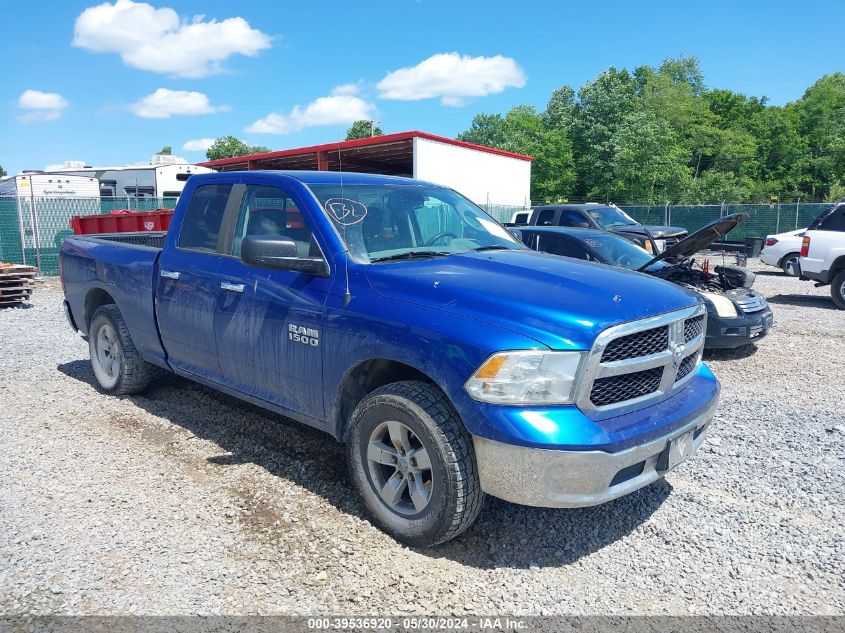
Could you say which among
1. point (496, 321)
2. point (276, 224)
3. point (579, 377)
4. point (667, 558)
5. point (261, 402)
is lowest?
point (667, 558)

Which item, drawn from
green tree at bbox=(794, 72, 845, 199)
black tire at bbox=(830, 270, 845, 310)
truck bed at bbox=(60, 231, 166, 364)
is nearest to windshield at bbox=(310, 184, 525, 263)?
truck bed at bbox=(60, 231, 166, 364)

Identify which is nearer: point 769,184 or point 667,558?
point 667,558

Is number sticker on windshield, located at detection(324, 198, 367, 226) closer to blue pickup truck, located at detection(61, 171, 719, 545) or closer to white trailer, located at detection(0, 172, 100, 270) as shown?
blue pickup truck, located at detection(61, 171, 719, 545)

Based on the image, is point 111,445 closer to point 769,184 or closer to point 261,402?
point 261,402

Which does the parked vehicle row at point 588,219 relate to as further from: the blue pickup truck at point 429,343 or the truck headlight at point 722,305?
the blue pickup truck at point 429,343

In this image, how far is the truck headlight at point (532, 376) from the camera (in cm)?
290

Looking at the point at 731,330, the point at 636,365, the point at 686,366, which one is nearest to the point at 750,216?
the point at 731,330

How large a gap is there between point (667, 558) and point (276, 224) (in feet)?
10.1

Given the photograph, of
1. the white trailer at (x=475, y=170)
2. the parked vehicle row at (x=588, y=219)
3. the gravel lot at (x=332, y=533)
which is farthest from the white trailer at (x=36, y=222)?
the gravel lot at (x=332, y=533)

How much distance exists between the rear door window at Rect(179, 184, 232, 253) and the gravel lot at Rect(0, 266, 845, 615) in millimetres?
1512

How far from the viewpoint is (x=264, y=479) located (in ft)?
14.0

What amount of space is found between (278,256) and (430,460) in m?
1.45

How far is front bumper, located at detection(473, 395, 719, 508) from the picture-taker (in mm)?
2869

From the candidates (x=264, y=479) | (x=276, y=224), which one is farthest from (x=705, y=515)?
(x=276, y=224)
